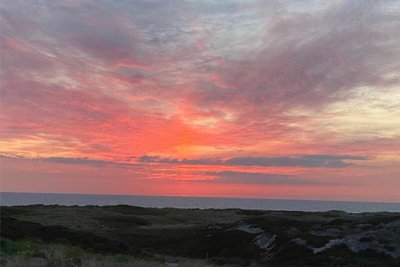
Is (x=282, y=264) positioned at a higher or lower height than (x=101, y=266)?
lower

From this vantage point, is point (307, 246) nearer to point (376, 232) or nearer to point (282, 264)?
point (282, 264)

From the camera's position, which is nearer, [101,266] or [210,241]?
[101,266]

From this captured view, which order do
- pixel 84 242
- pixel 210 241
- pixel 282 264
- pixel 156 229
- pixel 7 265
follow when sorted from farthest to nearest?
pixel 156 229, pixel 210 241, pixel 282 264, pixel 84 242, pixel 7 265

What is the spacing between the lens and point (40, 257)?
17.5 meters

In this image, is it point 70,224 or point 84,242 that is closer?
point 84,242

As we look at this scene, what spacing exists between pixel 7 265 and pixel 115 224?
5464 cm

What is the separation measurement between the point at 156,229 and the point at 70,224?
39.3ft

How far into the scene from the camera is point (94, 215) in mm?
76062

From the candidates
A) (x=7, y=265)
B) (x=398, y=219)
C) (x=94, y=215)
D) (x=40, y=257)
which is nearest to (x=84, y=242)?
(x=40, y=257)

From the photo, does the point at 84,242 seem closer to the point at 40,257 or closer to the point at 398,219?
the point at 40,257

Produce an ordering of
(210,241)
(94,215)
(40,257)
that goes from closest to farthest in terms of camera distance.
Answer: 1. (40,257)
2. (210,241)
3. (94,215)

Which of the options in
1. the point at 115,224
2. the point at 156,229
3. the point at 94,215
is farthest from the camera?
the point at 94,215

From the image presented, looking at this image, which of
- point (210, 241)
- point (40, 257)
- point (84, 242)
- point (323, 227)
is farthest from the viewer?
point (210, 241)

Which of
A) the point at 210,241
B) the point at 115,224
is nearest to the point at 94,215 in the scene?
the point at 115,224
